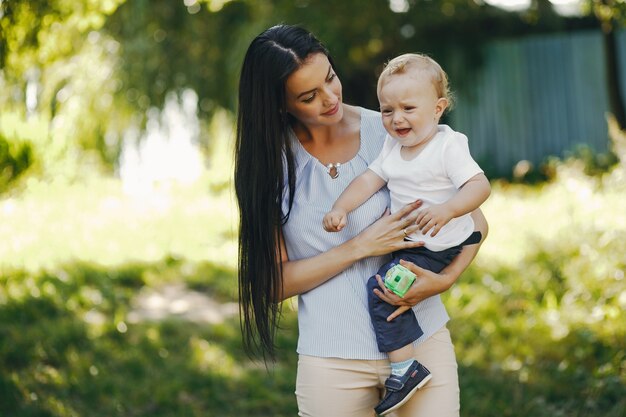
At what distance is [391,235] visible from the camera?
8.12 feet

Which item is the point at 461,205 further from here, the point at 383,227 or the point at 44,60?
the point at 44,60

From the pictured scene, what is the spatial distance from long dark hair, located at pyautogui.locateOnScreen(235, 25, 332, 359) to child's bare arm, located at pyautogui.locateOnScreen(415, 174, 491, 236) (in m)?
0.45

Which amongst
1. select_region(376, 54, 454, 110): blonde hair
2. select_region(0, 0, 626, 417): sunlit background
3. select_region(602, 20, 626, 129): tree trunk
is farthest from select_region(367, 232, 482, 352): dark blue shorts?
select_region(602, 20, 626, 129): tree trunk

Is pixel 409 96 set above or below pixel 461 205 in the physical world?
above

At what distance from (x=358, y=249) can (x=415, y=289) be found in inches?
8.1

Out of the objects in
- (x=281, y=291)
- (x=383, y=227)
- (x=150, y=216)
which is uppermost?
(x=383, y=227)

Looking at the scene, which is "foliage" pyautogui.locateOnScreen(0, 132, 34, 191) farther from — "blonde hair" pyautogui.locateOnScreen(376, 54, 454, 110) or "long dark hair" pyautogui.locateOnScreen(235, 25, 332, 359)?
"blonde hair" pyautogui.locateOnScreen(376, 54, 454, 110)

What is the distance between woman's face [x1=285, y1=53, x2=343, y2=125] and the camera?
99.7 inches

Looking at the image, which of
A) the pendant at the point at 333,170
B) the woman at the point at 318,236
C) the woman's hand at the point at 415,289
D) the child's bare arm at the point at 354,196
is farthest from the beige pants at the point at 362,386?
the pendant at the point at 333,170

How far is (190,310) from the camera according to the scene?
20.1 ft

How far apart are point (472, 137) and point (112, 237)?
22.4ft

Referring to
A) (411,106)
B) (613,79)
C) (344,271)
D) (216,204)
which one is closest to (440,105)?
(411,106)

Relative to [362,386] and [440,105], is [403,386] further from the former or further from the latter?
[440,105]

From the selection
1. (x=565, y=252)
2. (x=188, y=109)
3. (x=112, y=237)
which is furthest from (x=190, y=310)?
(x=188, y=109)
